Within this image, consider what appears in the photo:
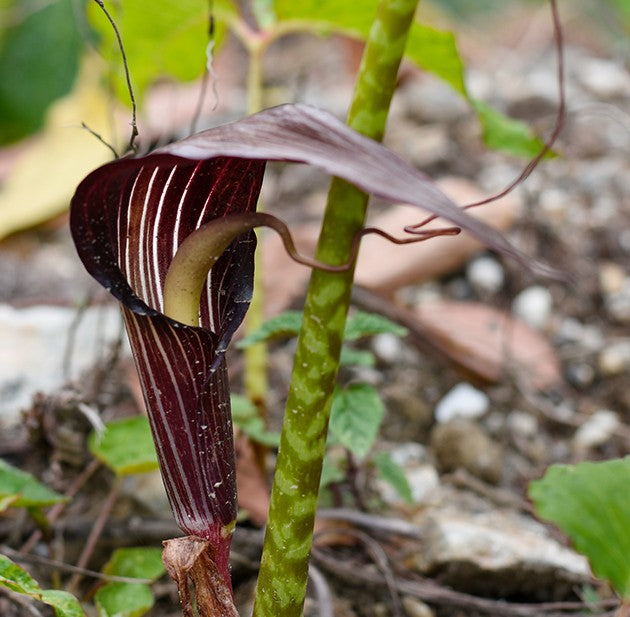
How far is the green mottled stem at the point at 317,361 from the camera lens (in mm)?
533

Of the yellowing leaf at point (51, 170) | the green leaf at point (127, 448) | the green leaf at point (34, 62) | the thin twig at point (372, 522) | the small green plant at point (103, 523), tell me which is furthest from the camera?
the green leaf at point (34, 62)

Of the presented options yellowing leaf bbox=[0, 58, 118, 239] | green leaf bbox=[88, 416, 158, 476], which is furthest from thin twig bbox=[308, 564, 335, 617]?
yellowing leaf bbox=[0, 58, 118, 239]

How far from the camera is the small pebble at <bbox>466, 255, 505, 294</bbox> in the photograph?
1.68m

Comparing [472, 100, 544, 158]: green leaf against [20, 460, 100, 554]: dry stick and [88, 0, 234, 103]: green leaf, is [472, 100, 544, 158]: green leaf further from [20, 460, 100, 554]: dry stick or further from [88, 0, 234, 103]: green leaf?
[20, 460, 100, 554]: dry stick

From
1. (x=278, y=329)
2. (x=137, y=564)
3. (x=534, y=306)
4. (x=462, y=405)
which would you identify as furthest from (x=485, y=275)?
(x=137, y=564)

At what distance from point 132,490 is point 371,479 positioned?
1.05ft

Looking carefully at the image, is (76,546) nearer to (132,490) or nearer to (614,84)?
(132,490)

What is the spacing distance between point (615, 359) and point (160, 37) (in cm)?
91

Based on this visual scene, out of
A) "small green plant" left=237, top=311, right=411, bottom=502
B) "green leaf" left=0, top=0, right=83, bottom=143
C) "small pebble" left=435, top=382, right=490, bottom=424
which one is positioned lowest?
"small pebble" left=435, top=382, right=490, bottom=424

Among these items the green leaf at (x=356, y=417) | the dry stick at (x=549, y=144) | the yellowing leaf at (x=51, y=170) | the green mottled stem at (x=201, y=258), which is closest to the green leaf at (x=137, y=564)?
the green leaf at (x=356, y=417)

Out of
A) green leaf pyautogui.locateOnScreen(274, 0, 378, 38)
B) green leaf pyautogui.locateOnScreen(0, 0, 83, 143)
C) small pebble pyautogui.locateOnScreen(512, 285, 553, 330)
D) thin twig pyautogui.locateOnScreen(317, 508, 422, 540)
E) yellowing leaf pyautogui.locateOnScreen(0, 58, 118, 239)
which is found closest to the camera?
thin twig pyautogui.locateOnScreen(317, 508, 422, 540)

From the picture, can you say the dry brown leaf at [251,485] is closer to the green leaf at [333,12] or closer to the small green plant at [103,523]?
the small green plant at [103,523]

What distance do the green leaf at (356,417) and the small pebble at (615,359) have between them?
68cm

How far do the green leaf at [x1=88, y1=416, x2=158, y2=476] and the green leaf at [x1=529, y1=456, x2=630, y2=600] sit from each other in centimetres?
42
